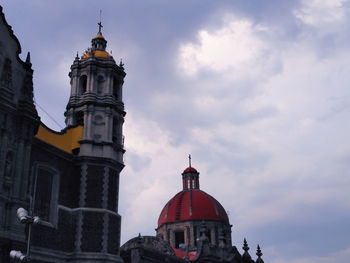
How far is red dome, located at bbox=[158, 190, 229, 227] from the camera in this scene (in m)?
55.2

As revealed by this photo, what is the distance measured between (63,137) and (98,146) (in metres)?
2.32

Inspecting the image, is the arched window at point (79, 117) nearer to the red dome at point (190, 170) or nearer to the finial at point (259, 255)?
the finial at point (259, 255)

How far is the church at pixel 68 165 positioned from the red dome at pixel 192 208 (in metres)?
18.6

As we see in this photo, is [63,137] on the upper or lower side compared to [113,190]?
upper

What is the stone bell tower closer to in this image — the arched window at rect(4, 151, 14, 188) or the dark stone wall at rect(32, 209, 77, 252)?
the dark stone wall at rect(32, 209, 77, 252)

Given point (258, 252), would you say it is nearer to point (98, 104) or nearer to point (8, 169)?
point (98, 104)

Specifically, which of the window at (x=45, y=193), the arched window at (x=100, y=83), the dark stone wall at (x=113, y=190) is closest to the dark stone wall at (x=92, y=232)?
the dark stone wall at (x=113, y=190)

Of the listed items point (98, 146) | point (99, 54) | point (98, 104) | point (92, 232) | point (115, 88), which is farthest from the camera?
point (99, 54)

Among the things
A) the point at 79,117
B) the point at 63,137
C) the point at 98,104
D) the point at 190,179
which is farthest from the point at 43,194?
the point at 190,179

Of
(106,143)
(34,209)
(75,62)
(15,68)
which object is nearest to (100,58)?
(75,62)

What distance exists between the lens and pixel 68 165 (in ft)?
97.5

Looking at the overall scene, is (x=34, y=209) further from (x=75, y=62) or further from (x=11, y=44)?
(x=75, y=62)

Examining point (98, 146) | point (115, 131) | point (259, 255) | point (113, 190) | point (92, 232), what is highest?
point (115, 131)

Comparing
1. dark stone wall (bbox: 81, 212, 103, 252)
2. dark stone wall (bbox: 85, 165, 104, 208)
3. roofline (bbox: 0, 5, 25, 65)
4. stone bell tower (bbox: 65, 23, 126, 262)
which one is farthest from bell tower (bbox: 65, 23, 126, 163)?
roofline (bbox: 0, 5, 25, 65)
